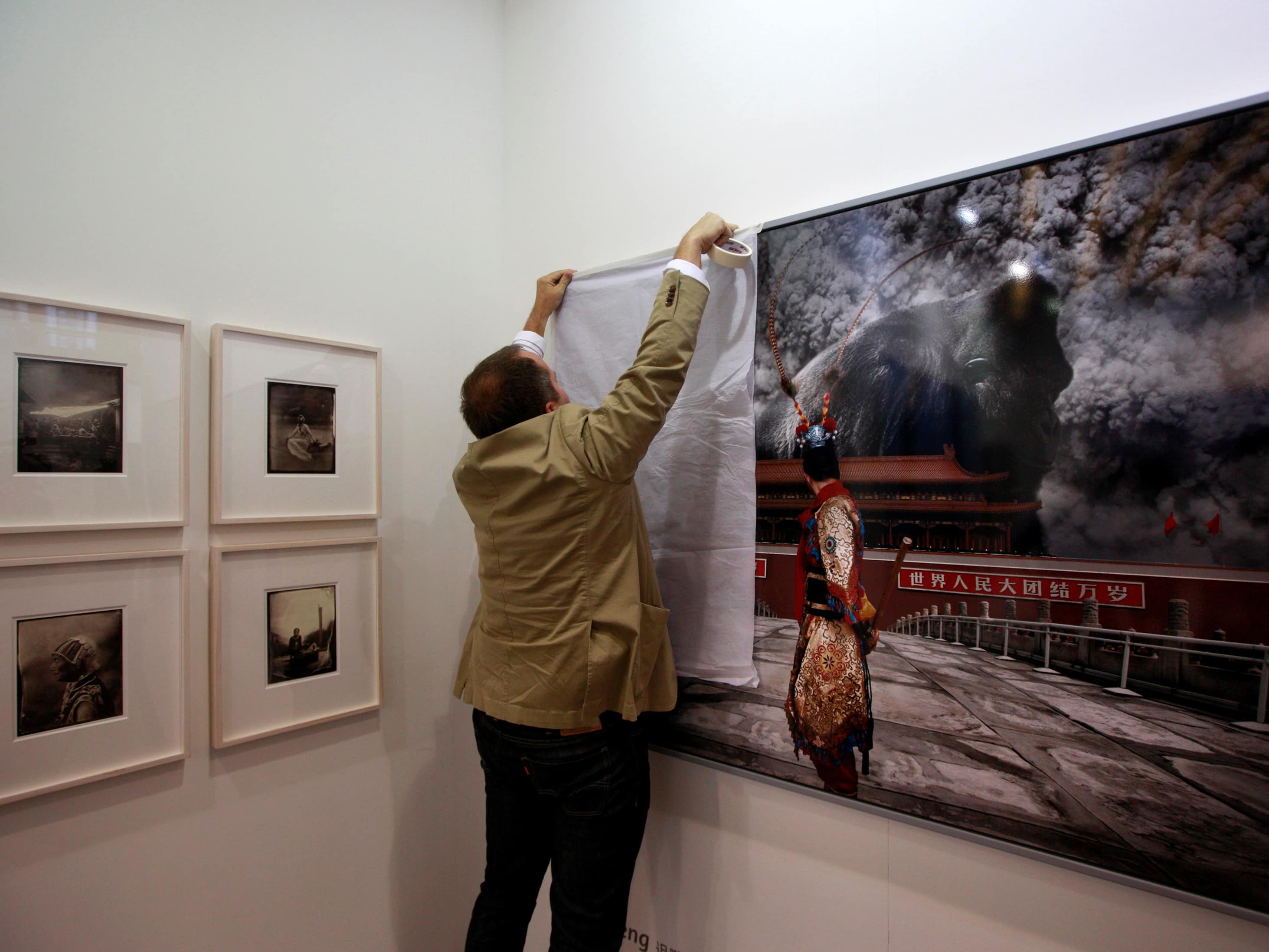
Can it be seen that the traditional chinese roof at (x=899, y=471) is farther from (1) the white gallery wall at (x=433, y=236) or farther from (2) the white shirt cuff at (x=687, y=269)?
(1) the white gallery wall at (x=433, y=236)

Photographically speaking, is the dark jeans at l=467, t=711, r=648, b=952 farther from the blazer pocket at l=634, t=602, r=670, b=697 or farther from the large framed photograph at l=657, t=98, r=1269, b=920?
the large framed photograph at l=657, t=98, r=1269, b=920

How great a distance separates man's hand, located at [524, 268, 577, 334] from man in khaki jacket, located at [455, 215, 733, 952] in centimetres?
34

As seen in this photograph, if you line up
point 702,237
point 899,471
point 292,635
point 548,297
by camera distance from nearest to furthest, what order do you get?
1. point 899,471
2. point 702,237
3. point 292,635
4. point 548,297

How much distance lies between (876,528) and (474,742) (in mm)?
1230

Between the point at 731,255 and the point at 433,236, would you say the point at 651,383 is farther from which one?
the point at 433,236

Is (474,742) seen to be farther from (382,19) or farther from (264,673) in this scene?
(382,19)

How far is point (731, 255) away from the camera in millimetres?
1195

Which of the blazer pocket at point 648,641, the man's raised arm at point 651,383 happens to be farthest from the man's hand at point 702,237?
the blazer pocket at point 648,641

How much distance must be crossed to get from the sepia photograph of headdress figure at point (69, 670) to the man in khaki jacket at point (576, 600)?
0.65m

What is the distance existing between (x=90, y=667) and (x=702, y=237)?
4.38 feet

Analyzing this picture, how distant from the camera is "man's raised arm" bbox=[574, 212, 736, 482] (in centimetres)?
107

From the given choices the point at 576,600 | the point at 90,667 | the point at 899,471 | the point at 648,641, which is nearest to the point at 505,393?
the point at 576,600

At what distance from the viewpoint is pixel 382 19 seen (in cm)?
154

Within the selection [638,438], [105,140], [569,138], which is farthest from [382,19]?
[638,438]
